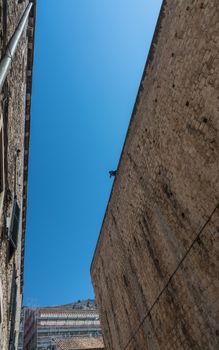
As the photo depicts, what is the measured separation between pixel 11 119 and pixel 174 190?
355cm

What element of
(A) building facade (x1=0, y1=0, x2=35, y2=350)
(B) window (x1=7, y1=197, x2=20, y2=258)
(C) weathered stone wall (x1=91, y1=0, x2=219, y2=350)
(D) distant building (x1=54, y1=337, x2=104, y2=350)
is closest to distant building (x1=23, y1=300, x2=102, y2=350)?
(D) distant building (x1=54, y1=337, x2=104, y2=350)

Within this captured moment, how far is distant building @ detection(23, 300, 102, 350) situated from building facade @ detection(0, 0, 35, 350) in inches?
827

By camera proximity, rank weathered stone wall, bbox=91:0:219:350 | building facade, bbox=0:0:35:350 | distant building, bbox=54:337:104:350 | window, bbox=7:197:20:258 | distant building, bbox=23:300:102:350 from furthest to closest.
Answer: distant building, bbox=23:300:102:350 → distant building, bbox=54:337:104:350 → window, bbox=7:197:20:258 → weathered stone wall, bbox=91:0:219:350 → building facade, bbox=0:0:35:350

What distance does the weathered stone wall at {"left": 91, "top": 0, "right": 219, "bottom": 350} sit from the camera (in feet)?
16.1

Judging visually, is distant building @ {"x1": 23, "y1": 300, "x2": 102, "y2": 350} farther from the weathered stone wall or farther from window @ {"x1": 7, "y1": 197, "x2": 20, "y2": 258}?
window @ {"x1": 7, "y1": 197, "x2": 20, "y2": 258}

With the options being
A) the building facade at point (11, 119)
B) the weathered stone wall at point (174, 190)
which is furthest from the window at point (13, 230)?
the weathered stone wall at point (174, 190)

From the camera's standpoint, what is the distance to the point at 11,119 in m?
5.84

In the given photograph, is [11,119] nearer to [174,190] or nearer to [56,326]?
[174,190]

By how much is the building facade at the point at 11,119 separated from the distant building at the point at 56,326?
2101 cm

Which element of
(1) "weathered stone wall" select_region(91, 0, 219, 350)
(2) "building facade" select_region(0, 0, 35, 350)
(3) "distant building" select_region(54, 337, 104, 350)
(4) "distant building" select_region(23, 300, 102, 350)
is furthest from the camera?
(4) "distant building" select_region(23, 300, 102, 350)

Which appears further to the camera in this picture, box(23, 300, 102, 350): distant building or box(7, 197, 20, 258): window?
box(23, 300, 102, 350): distant building

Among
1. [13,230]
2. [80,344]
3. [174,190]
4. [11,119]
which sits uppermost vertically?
[80,344]

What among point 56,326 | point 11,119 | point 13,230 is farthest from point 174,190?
point 56,326

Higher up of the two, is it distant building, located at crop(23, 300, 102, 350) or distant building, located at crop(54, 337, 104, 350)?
distant building, located at crop(23, 300, 102, 350)
